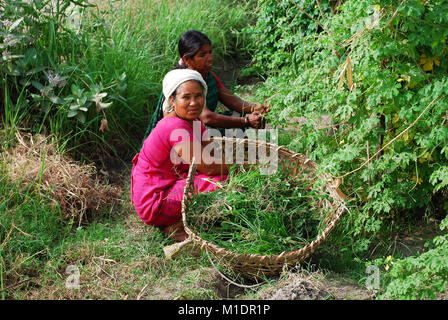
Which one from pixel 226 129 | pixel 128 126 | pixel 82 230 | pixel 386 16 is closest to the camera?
pixel 386 16

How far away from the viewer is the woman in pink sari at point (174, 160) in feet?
10.2

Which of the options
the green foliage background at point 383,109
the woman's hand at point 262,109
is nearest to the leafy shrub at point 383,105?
the green foliage background at point 383,109

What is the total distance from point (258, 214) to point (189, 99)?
815 mm

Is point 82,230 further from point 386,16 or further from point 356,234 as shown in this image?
point 386,16

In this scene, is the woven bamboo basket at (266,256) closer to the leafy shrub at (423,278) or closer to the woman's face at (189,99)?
the woman's face at (189,99)

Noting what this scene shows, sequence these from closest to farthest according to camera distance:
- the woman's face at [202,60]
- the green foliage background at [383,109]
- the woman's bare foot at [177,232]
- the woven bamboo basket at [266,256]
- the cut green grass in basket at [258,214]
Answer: the green foliage background at [383,109]
the woven bamboo basket at [266,256]
the cut green grass in basket at [258,214]
the woman's bare foot at [177,232]
the woman's face at [202,60]

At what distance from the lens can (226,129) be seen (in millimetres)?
3984

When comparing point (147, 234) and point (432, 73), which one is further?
point (147, 234)

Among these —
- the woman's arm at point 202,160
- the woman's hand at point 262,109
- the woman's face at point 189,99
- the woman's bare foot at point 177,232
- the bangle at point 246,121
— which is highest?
the woman's face at point 189,99

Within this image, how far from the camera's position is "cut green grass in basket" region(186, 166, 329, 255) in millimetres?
2844

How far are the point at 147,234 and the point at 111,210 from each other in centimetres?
39

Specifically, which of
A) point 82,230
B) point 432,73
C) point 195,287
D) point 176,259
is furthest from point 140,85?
point 432,73

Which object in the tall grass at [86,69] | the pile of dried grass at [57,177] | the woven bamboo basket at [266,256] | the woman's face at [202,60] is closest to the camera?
the woven bamboo basket at [266,256]

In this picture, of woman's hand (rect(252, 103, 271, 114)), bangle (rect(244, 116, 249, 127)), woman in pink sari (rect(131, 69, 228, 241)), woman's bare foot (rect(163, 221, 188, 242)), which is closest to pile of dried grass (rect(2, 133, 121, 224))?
woman in pink sari (rect(131, 69, 228, 241))
